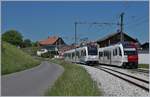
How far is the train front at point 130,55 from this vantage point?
46.7 metres

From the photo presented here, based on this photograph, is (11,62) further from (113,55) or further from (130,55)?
(130,55)

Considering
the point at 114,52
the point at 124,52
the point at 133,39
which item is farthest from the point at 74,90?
the point at 133,39

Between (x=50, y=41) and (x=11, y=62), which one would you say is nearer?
(x=11, y=62)

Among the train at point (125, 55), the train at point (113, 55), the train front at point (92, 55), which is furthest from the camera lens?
the train front at point (92, 55)

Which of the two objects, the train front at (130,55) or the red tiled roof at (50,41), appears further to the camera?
the red tiled roof at (50,41)

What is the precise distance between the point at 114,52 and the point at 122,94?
31881 millimetres

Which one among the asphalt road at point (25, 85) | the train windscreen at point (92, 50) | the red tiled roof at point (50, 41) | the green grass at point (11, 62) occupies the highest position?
the red tiled roof at point (50, 41)

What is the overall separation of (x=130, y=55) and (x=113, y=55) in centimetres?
443

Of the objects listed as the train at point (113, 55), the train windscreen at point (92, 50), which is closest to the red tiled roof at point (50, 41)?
the train at point (113, 55)

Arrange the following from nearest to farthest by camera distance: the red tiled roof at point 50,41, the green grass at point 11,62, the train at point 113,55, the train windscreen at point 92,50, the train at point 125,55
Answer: the green grass at point 11,62 < the train at point 125,55 < the train at point 113,55 < the train windscreen at point 92,50 < the red tiled roof at point 50,41

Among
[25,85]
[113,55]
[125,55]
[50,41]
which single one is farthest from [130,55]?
[50,41]

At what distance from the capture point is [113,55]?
168 feet

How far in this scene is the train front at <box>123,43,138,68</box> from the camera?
4672 centimetres

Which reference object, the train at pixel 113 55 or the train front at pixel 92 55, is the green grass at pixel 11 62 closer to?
the train front at pixel 92 55
